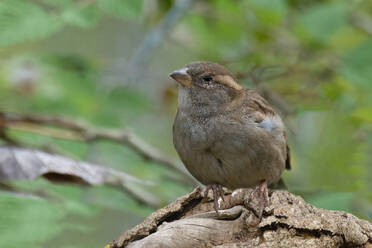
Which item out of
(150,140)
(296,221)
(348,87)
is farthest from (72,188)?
(150,140)

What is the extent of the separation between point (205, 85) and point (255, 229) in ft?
5.06

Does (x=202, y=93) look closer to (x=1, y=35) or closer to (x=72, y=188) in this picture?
(x=72, y=188)

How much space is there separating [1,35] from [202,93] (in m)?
1.26

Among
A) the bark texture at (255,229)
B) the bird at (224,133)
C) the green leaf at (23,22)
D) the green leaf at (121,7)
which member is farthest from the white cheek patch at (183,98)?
the bark texture at (255,229)

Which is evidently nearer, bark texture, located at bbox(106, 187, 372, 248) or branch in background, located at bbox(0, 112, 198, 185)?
bark texture, located at bbox(106, 187, 372, 248)

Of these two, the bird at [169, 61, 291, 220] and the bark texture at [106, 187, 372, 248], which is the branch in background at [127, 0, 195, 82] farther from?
the bark texture at [106, 187, 372, 248]

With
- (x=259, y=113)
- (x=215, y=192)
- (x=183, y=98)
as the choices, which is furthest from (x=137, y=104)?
(x=215, y=192)

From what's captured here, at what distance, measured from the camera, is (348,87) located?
473 cm

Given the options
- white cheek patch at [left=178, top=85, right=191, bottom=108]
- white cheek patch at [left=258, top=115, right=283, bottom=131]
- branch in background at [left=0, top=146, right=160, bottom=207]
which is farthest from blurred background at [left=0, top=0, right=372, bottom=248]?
white cheek patch at [left=178, top=85, right=191, bottom=108]

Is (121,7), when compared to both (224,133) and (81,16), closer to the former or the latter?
(81,16)

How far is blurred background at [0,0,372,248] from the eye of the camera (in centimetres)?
217

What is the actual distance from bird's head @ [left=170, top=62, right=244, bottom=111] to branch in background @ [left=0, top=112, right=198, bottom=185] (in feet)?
1.48

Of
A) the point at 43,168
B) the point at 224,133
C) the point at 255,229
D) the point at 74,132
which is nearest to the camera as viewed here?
the point at 43,168

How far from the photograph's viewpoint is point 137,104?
454cm
